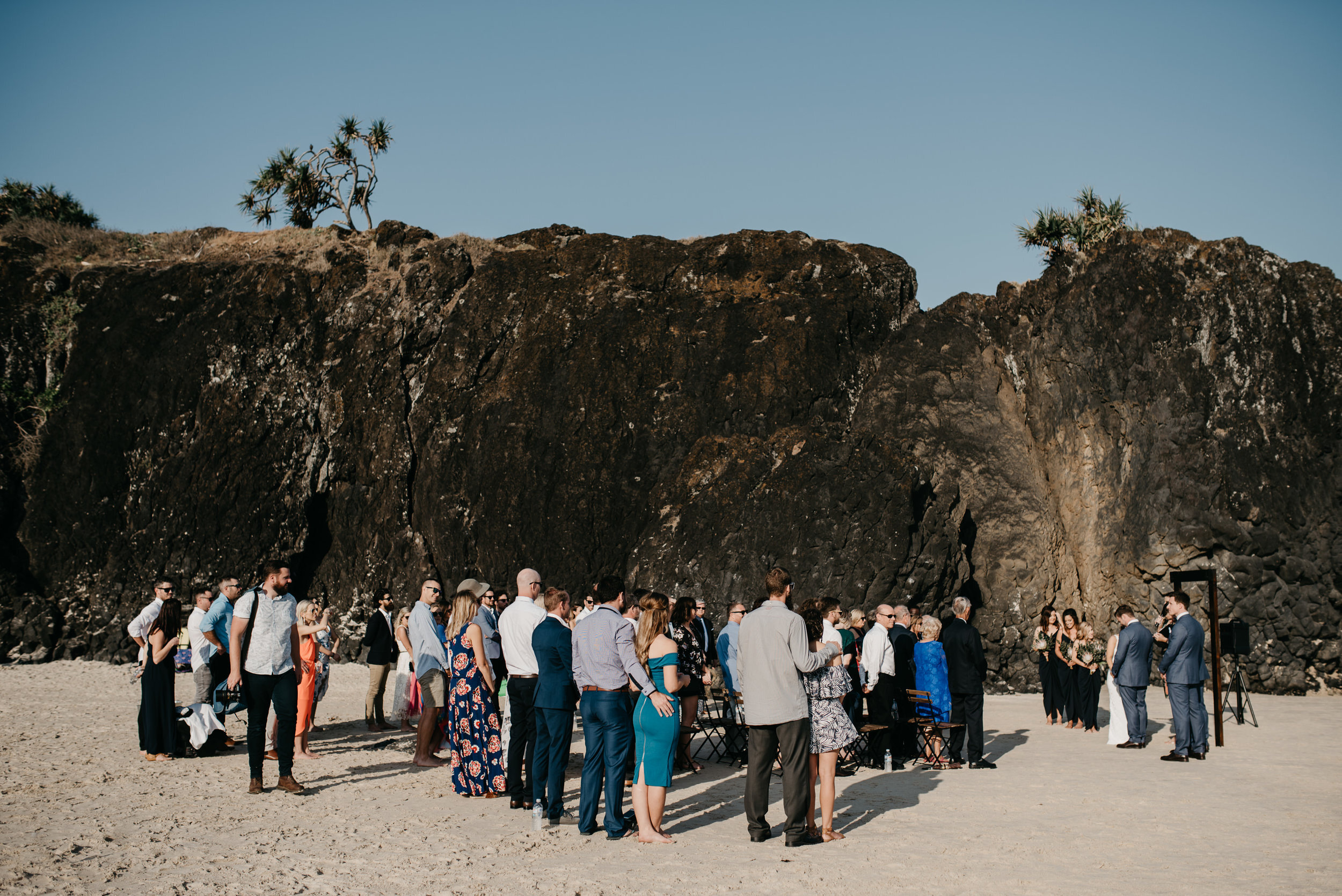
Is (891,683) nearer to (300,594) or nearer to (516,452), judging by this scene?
(516,452)

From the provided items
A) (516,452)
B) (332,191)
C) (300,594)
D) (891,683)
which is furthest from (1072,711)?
(332,191)

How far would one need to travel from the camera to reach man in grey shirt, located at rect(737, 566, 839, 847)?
7.36 meters

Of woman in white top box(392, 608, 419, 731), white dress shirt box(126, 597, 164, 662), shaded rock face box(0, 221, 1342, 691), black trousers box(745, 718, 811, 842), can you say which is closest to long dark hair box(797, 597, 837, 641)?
black trousers box(745, 718, 811, 842)

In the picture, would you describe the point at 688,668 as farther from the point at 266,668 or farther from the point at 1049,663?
the point at 1049,663

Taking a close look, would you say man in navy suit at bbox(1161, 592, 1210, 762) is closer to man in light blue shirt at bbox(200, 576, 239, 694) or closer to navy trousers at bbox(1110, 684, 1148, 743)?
navy trousers at bbox(1110, 684, 1148, 743)

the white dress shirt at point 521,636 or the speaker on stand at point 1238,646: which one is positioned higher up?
the white dress shirt at point 521,636

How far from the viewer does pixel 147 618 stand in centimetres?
1262

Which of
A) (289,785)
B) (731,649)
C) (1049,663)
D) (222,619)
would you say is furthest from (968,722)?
(222,619)

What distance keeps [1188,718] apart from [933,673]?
3.01 metres

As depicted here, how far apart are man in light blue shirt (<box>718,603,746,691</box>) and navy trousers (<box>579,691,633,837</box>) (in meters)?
3.38

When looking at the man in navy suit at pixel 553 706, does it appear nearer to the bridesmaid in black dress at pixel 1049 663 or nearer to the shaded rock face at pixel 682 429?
the bridesmaid in black dress at pixel 1049 663

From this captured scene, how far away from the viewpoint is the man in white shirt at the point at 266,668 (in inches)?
354

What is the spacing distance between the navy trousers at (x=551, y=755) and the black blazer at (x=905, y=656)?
186 inches

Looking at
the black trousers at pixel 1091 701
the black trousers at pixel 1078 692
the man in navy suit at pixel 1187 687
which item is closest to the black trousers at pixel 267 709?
the man in navy suit at pixel 1187 687
